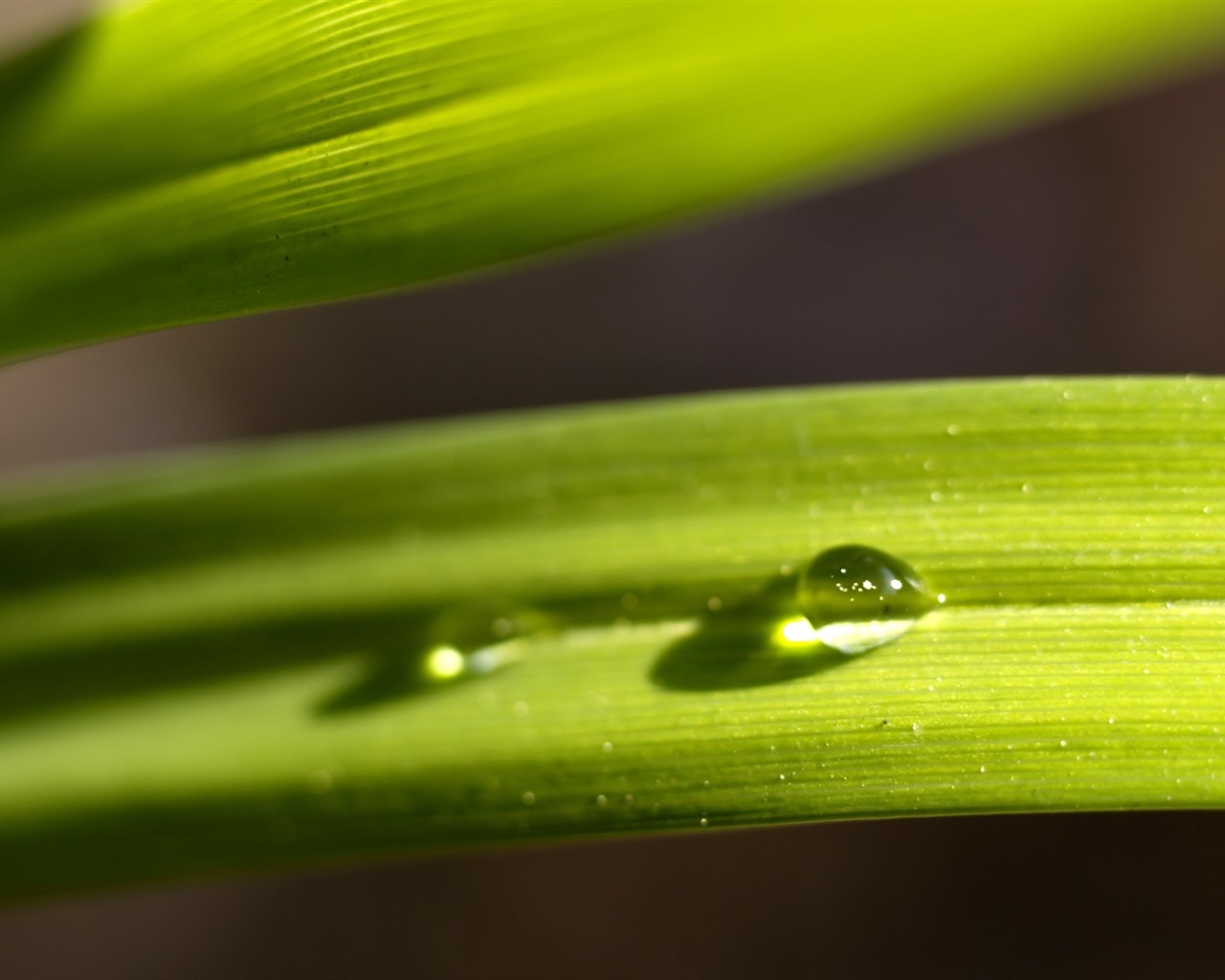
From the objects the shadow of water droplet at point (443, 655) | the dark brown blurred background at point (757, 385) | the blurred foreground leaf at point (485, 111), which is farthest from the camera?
the dark brown blurred background at point (757, 385)

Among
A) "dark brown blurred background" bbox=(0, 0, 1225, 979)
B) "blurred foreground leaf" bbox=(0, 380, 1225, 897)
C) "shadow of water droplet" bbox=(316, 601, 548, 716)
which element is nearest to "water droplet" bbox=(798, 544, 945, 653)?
"blurred foreground leaf" bbox=(0, 380, 1225, 897)

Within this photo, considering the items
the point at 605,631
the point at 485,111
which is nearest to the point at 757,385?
the point at 605,631

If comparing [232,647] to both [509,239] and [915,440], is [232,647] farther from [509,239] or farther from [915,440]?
[915,440]

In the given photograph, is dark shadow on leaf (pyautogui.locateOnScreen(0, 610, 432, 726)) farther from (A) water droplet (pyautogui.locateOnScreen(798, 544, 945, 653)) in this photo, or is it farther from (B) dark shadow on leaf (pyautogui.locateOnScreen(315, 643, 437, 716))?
(A) water droplet (pyautogui.locateOnScreen(798, 544, 945, 653))

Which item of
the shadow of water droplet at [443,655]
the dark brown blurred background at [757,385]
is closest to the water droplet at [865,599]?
the shadow of water droplet at [443,655]

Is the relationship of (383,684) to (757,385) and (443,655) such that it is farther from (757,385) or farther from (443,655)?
(757,385)

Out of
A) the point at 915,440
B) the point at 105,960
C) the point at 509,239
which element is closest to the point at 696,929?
the point at 105,960

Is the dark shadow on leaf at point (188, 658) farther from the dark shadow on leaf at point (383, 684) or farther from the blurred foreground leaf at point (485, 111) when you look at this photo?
the blurred foreground leaf at point (485, 111)
